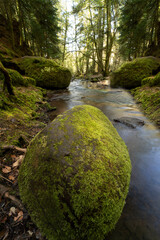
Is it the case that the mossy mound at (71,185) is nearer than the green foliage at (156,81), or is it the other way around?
the mossy mound at (71,185)

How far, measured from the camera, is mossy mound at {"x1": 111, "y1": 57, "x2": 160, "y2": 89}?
861 centimetres

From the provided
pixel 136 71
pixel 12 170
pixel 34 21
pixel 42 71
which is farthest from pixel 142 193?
pixel 34 21

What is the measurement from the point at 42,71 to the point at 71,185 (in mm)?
8736

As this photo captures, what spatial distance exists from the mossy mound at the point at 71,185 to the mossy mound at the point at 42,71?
7862 mm

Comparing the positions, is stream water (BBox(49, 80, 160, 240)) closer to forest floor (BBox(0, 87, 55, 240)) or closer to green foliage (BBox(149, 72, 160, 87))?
forest floor (BBox(0, 87, 55, 240))

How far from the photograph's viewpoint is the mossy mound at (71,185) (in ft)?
3.76

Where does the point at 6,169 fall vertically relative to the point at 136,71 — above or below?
below

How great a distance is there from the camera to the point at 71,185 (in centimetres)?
120

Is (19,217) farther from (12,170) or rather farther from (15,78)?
(15,78)

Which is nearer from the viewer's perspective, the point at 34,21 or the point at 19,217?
the point at 19,217

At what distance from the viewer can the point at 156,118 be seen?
4.23m

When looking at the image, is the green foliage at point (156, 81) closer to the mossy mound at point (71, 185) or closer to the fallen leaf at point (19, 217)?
the mossy mound at point (71, 185)

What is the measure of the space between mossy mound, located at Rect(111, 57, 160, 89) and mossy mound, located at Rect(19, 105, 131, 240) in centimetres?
886

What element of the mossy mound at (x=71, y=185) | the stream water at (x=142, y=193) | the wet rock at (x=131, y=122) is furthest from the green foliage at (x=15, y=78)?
the stream water at (x=142, y=193)
